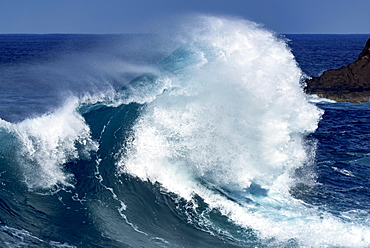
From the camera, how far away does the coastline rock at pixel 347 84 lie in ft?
98.5

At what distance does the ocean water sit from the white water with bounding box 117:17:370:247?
1.2 inches

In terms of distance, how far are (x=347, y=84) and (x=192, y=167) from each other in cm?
2392

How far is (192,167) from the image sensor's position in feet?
38.4

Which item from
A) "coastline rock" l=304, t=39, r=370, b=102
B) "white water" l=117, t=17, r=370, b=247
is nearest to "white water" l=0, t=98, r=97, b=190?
"white water" l=117, t=17, r=370, b=247

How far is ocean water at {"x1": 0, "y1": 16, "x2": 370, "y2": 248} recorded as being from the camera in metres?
9.40

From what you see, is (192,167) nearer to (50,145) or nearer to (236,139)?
(236,139)

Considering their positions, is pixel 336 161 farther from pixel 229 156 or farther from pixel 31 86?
pixel 31 86

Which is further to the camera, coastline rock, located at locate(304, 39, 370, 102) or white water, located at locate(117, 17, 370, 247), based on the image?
coastline rock, located at locate(304, 39, 370, 102)

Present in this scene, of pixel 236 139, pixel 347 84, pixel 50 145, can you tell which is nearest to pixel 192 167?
pixel 236 139

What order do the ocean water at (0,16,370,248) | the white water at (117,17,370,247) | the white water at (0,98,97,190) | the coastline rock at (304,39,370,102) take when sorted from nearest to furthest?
the ocean water at (0,16,370,248)
the white water at (0,98,97,190)
the white water at (117,17,370,247)
the coastline rock at (304,39,370,102)

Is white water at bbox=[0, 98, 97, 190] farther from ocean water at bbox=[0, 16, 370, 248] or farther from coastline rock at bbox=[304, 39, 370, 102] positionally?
coastline rock at bbox=[304, 39, 370, 102]

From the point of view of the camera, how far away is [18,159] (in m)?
11.0

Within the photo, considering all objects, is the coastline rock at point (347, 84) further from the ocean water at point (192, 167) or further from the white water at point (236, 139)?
the white water at point (236, 139)

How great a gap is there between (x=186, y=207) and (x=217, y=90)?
13.1ft
